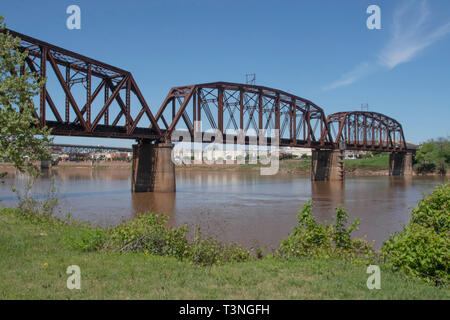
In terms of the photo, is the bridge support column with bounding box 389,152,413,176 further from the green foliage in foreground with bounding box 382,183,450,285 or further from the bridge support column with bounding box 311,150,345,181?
the green foliage in foreground with bounding box 382,183,450,285

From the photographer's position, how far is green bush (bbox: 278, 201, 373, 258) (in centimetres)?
996

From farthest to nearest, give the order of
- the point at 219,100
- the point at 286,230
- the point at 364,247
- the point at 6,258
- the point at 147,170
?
1. the point at 219,100
2. the point at 147,170
3. the point at 286,230
4. the point at 364,247
5. the point at 6,258

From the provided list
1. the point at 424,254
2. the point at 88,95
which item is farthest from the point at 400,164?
the point at 424,254

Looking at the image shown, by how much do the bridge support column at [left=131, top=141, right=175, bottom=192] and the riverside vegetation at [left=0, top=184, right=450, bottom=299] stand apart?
30329mm

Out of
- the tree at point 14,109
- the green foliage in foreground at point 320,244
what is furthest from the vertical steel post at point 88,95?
the green foliage in foreground at point 320,244

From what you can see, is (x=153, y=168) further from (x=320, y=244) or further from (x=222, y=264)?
(x=222, y=264)

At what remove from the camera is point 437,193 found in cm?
934

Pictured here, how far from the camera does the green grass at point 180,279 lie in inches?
248

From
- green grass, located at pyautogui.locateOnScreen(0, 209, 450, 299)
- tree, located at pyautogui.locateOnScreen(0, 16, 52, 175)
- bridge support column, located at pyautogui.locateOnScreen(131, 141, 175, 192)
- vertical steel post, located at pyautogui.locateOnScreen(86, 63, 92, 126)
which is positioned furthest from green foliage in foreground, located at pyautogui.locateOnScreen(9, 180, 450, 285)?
bridge support column, located at pyautogui.locateOnScreen(131, 141, 175, 192)

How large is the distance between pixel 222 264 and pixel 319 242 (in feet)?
10.2

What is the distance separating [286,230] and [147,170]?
89.3 ft

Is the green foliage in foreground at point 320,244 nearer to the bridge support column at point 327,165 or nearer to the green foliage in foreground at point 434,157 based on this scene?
the bridge support column at point 327,165
